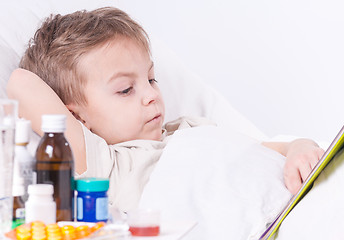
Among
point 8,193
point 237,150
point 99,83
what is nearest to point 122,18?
point 99,83

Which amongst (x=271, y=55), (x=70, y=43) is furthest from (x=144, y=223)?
(x=271, y=55)

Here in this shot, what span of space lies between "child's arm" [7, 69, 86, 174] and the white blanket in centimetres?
20

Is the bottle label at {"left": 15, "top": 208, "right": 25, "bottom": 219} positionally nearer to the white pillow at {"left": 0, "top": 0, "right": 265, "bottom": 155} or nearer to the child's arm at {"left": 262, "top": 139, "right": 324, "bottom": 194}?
the child's arm at {"left": 262, "top": 139, "right": 324, "bottom": 194}

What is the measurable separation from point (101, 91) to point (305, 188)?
2.10 ft

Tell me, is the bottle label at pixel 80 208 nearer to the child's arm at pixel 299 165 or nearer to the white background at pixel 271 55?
the child's arm at pixel 299 165

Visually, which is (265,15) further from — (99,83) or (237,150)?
(237,150)

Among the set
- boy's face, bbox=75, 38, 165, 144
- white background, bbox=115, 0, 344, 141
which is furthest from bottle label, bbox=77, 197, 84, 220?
white background, bbox=115, 0, 344, 141

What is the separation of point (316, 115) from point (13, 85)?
1467 millimetres

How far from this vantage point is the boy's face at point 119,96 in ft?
5.22

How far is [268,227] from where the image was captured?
1149mm

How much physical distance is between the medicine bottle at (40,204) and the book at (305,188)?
409 mm

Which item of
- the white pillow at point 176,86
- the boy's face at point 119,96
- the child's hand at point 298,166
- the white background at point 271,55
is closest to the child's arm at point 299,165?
the child's hand at point 298,166

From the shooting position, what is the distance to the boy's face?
1.59m

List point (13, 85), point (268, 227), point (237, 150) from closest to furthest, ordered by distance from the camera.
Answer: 1. point (268, 227)
2. point (237, 150)
3. point (13, 85)
